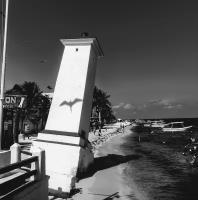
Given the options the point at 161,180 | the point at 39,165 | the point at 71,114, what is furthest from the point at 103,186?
the point at 39,165

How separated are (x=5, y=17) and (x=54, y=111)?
9.81 meters

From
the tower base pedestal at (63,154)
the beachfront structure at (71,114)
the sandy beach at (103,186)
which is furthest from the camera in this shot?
the beachfront structure at (71,114)

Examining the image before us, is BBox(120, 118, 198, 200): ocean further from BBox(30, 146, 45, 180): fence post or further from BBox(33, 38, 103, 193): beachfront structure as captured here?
A: BBox(30, 146, 45, 180): fence post

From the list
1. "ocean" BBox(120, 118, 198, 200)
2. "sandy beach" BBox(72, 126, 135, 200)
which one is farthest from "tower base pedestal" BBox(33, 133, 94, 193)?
"ocean" BBox(120, 118, 198, 200)

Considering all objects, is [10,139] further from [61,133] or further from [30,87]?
[30,87]

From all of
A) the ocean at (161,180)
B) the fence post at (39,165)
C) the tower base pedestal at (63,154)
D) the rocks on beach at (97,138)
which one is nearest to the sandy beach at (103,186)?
the ocean at (161,180)

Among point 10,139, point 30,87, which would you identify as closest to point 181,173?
point 10,139

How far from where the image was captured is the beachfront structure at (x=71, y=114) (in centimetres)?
1880

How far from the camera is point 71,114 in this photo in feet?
65.2

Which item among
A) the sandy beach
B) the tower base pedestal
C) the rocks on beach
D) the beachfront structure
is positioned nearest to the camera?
the sandy beach

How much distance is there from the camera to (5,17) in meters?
12.1

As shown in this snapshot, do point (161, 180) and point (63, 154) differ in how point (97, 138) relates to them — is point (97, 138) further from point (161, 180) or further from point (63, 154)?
point (63, 154)

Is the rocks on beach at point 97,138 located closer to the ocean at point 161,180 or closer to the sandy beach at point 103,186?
the ocean at point 161,180

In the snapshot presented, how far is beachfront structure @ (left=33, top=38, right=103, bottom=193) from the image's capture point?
740 inches
